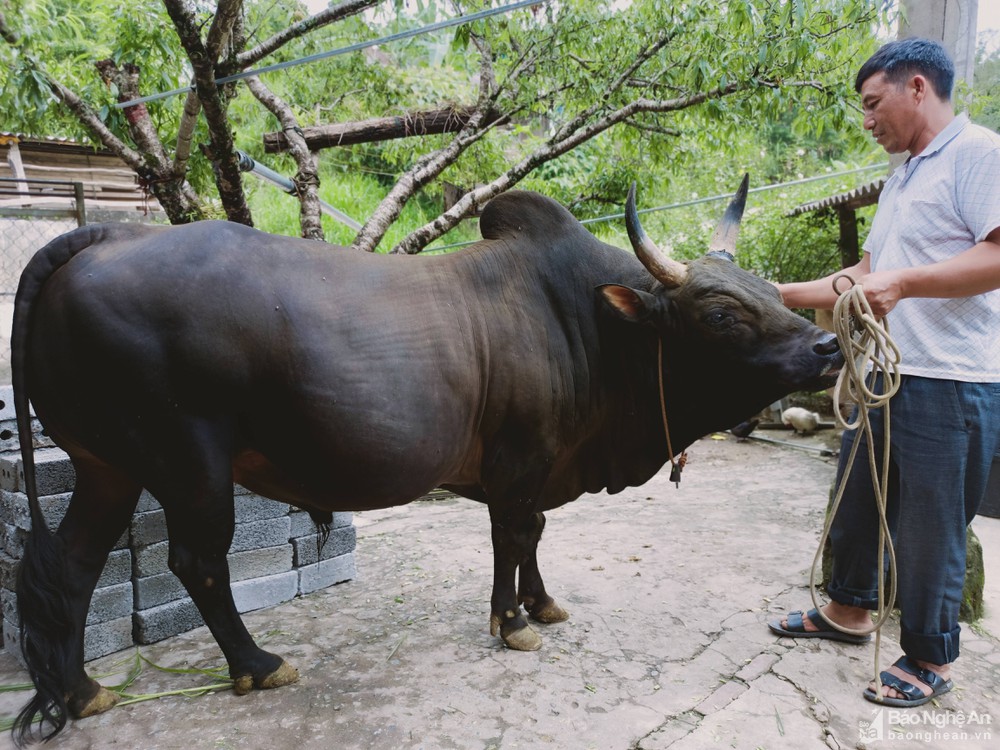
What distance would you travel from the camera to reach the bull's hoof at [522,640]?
3281 millimetres

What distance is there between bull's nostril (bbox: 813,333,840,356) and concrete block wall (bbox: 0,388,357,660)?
260 cm

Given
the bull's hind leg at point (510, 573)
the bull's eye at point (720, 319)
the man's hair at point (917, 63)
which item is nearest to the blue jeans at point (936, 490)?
the bull's eye at point (720, 319)

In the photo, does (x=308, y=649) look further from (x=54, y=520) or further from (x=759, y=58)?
(x=759, y=58)

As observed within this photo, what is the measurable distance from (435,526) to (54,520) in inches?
97.9

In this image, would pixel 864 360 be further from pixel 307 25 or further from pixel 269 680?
pixel 307 25

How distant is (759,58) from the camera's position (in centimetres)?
A: 459

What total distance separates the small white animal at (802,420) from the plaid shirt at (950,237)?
20.4 feet

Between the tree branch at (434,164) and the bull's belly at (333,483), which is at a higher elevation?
the tree branch at (434,164)

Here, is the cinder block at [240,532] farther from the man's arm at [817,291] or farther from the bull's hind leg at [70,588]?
the man's arm at [817,291]

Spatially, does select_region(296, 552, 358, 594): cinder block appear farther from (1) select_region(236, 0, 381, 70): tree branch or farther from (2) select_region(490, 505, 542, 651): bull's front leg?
(1) select_region(236, 0, 381, 70): tree branch

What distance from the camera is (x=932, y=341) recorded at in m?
2.84

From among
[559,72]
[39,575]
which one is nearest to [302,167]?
[559,72]

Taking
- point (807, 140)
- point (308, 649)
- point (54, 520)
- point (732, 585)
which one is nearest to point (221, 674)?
point (308, 649)

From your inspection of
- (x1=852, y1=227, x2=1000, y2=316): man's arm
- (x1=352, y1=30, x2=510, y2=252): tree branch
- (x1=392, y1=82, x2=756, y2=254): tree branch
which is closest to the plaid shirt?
(x1=852, y1=227, x2=1000, y2=316): man's arm
